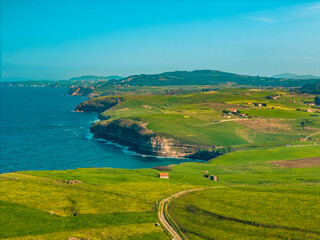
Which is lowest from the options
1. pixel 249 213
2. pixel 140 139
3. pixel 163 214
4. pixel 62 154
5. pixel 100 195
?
pixel 62 154

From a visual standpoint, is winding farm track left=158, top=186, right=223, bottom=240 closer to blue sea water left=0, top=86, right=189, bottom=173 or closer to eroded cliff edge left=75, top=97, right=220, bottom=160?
blue sea water left=0, top=86, right=189, bottom=173

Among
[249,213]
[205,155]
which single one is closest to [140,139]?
[205,155]

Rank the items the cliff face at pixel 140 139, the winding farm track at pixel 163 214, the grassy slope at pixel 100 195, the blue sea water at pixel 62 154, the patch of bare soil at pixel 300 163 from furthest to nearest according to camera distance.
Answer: the cliff face at pixel 140 139 < the blue sea water at pixel 62 154 < the patch of bare soil at pixel 300 163 < the grassy slope at pixel 100 195 < the winding farm track at pixel 163 214

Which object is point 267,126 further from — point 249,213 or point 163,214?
point 163,214

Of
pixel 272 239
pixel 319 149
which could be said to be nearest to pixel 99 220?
pixel 272 239

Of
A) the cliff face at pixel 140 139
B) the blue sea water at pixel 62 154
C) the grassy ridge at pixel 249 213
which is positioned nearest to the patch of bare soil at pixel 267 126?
the cliff face at pixel 140 139

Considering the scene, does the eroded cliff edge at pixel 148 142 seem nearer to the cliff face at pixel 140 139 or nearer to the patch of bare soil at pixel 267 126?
the cliff face at pixel 140 139
